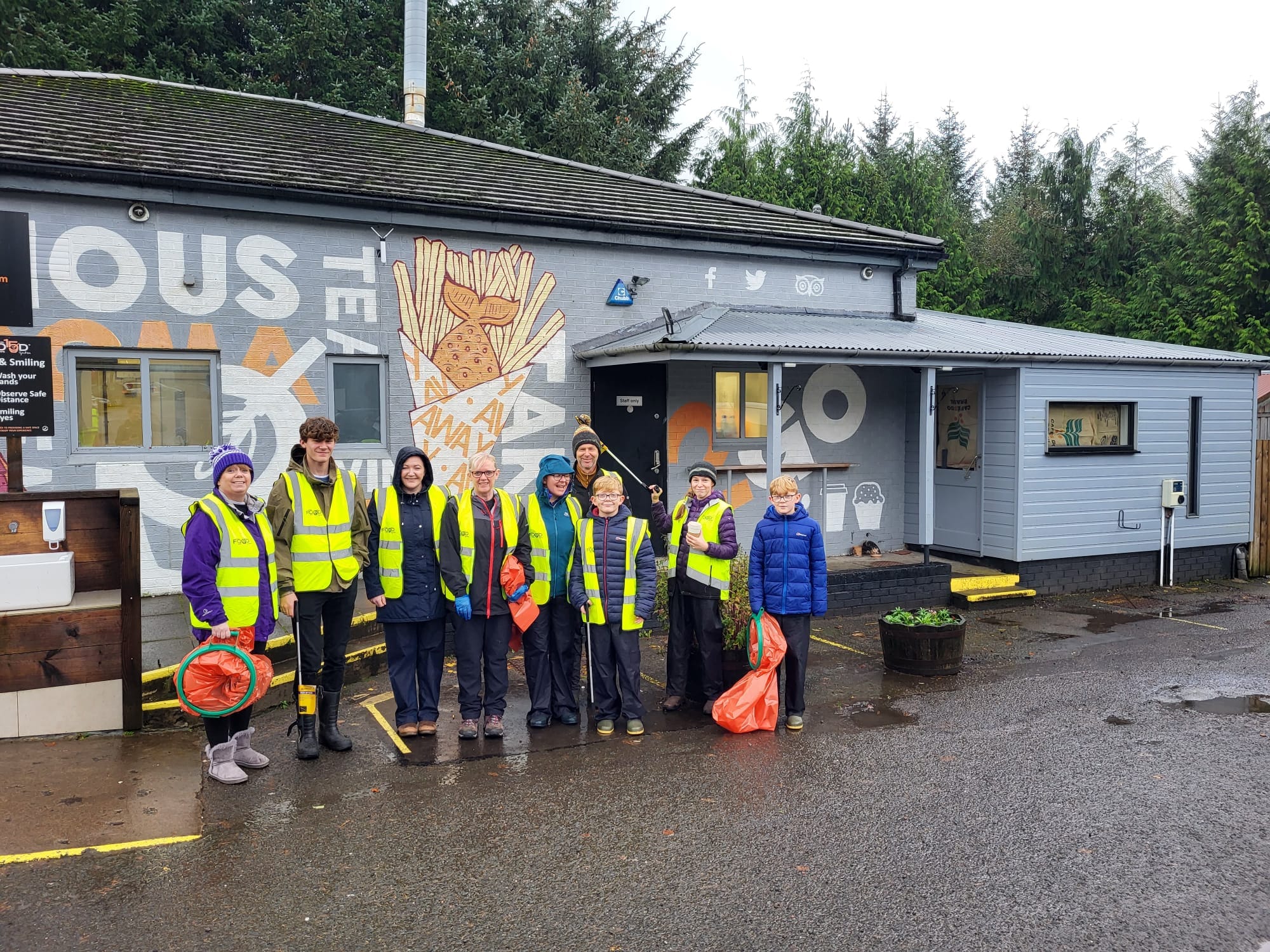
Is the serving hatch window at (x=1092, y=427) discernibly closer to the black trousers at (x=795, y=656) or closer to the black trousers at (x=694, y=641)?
the black trousers at (x=795, y=656)

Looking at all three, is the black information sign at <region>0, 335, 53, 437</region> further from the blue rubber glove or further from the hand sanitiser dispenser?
the blue rubber glove

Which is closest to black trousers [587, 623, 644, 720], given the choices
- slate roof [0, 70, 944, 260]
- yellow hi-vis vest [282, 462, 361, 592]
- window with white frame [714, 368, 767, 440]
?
yellow hi-vis vest [282, 462, 361, 592]

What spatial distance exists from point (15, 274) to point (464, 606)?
4.07 m

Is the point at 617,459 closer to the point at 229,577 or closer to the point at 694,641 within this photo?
the point at 694,641

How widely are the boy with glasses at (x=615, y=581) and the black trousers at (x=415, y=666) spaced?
98cm

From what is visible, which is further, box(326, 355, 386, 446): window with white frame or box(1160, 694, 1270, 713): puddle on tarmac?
box(326, 355, 386, 446): window with white frame

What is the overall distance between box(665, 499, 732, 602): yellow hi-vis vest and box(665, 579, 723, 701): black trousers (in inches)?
5.4

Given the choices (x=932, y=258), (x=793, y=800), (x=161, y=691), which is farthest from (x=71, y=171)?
(x=932, y=258)

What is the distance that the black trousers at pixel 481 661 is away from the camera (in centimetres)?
627

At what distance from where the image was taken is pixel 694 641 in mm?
7117

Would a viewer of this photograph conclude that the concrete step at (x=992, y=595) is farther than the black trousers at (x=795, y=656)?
Yes

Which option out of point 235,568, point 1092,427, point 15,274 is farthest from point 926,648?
point 15,274

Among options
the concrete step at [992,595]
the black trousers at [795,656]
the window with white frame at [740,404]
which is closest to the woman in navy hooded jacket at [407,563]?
the black trousers at [795,656]

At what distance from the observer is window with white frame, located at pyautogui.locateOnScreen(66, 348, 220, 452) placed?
28.9 ft
